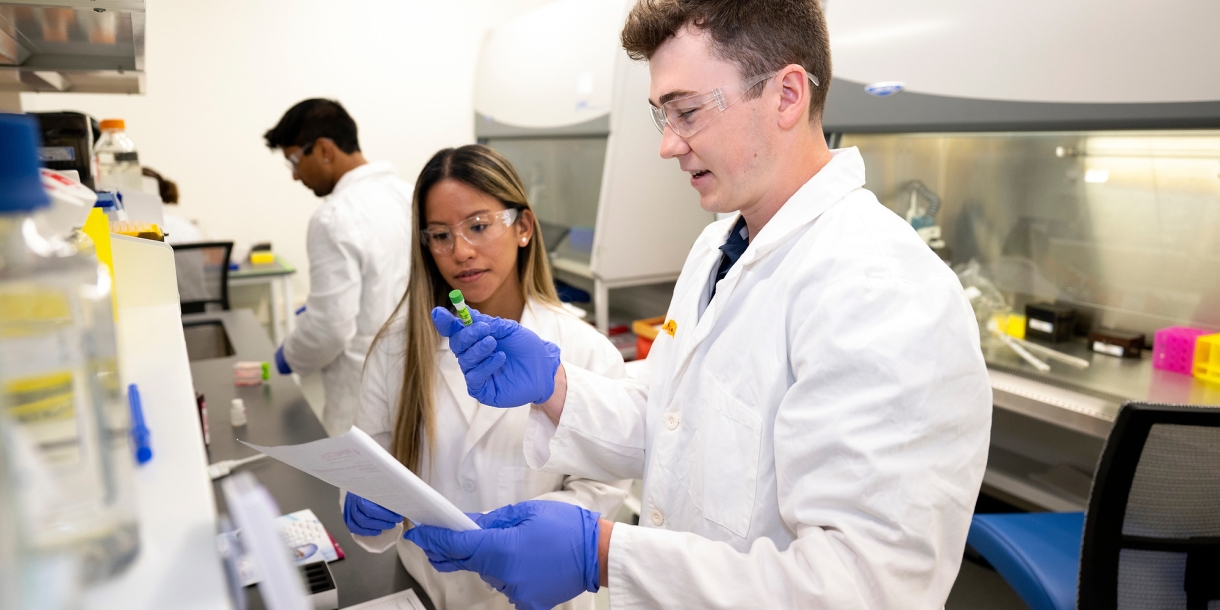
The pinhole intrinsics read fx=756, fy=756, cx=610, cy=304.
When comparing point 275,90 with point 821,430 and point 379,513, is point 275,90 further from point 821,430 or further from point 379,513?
point 821,430

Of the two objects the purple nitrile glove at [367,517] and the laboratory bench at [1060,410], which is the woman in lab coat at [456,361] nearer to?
the purple nitrile glove at [367,517]

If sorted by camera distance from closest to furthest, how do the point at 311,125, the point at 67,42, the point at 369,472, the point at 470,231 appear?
the point at 369,472
the point at 67,42
the point at 470,231
the point at 311,125

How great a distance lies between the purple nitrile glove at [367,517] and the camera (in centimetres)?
120

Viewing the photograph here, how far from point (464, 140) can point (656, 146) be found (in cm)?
223

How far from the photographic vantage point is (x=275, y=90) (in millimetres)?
4438

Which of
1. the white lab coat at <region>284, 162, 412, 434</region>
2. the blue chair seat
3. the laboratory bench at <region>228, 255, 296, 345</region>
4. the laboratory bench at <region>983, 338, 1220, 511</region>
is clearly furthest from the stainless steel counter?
the laboratory bench at <region>228, 255, 296, 345</region>

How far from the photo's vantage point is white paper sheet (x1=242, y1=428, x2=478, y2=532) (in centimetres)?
76

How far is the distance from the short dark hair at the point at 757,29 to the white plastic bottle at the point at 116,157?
135 cm

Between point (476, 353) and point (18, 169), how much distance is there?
0.82m

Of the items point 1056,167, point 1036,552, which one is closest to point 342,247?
point 1036,552

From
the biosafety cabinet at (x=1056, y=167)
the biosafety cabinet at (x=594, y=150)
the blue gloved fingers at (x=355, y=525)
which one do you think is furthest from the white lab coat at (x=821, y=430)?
the biosafety cabinet at (x=594, y=150)

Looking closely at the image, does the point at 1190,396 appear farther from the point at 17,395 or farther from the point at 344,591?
the point at 17,395

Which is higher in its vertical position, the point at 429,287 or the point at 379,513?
the point at 429,287

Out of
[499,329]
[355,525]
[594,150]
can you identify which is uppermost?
[594,150]
